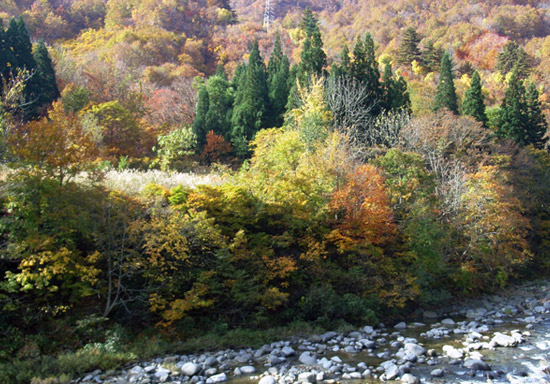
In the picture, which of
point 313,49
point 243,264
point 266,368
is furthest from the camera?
point 313,49

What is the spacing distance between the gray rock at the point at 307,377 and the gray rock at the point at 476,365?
3819mm

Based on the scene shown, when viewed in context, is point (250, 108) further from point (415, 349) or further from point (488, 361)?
point (488, 361)

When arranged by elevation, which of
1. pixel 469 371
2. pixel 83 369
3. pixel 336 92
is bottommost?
pixel 469 371

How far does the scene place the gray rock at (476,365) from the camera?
11.1m

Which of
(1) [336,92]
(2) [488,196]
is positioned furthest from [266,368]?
(1) [336,92]

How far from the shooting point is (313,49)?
3189cm

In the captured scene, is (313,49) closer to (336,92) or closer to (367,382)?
(336,92)

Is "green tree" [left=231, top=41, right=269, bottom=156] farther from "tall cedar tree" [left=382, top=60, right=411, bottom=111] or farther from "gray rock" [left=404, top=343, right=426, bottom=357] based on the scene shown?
"gray rock" [left=404, top=343, right=426, bottom=357]

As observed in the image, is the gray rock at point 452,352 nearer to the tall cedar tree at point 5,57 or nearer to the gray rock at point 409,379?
the gray rock at point 409,379

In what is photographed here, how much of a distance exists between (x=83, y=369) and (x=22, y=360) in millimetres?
1434

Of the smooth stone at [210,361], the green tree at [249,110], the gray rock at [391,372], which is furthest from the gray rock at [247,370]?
the green tree at [249,110]

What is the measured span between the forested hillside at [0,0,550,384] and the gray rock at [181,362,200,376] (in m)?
1.41

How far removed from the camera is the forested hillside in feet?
40.3

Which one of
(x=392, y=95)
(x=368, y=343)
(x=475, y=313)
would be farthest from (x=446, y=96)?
(x=368, y=343)
